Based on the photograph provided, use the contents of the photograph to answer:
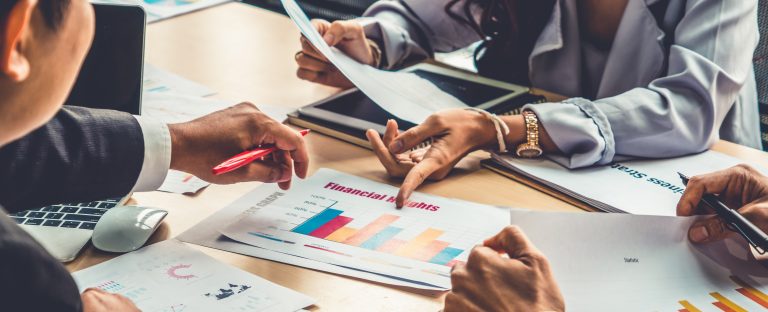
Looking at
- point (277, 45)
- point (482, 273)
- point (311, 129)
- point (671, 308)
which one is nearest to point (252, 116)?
point (311, 129)

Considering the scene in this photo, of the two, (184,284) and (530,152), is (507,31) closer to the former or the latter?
(530,152)

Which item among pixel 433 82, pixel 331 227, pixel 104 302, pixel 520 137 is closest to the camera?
pixel 104 302

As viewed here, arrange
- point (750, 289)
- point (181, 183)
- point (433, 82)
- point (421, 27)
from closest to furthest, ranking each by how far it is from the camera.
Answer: point (750, 289)
point (181, 183)
point (433, 82)
point (421, 27)

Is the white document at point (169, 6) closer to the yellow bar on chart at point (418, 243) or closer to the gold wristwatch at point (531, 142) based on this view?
the gold wristwatch at point (531, 142)

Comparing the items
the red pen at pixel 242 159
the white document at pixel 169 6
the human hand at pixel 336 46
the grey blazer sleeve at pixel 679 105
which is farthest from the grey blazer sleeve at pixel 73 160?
the white document at pixel 169 6

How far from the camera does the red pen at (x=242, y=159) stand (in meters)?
0.98

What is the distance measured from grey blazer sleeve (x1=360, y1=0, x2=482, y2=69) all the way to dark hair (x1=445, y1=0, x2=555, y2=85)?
0.12 ft

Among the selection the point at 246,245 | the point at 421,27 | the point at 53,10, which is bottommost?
the point at 246,245

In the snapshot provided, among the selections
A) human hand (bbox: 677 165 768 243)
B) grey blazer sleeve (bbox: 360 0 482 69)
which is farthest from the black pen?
grey blazer sleeve (bbox: 360 0 482 69)

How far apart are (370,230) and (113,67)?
51cm

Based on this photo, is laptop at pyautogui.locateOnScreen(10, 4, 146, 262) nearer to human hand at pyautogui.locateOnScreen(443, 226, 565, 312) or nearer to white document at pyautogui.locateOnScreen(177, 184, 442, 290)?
white document at pyautogui.locateOnScreen(177, 184, 442, 290)

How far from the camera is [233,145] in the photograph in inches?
41.6

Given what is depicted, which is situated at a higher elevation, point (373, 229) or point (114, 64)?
point (114, 64)

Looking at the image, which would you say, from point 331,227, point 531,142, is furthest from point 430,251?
point 531,142
